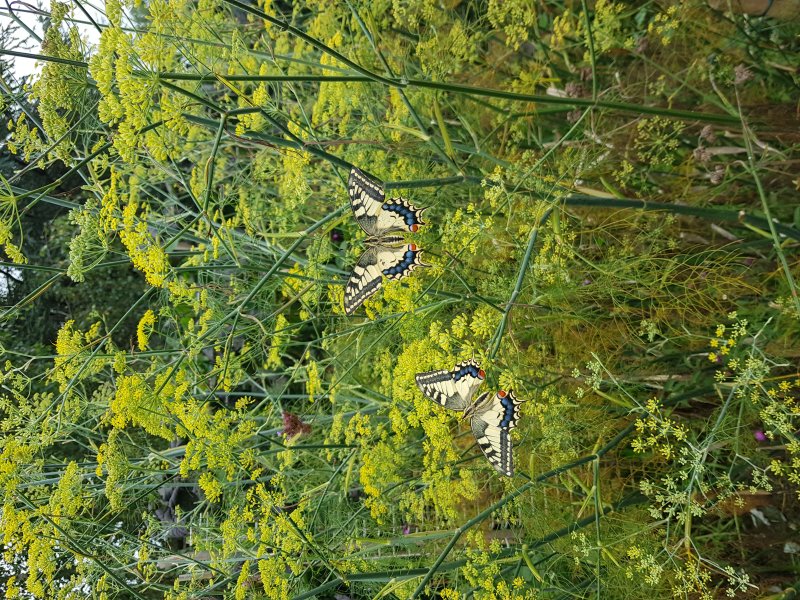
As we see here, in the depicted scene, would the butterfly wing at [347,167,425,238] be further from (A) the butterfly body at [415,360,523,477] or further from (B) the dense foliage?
(A) the butterfly body at [415,360,523,477]

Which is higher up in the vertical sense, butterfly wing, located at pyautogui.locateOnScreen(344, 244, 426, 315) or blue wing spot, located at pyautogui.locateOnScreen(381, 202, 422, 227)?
blue wing spot, located at pyautogui.locateOnScreen(381, 202, 422, 227)

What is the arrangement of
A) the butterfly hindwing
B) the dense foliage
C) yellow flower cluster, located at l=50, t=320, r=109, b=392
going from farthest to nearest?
yellow flower cluster, located at l=50, t=320, r=109, b=392 < the dense foliage < the butterfly hindwing

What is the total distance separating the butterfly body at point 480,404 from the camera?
246 centimetres

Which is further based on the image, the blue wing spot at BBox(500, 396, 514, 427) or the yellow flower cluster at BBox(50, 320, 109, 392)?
the yellow flower cluster at BBox(50, 320, 109, 392)

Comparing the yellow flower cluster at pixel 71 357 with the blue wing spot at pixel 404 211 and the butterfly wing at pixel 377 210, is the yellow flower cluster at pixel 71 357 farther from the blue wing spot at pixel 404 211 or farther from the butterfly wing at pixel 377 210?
the blue wing spot at pixel 404 211

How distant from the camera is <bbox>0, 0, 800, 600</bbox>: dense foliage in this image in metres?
2.56

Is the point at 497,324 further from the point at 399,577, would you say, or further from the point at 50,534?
the point at 50,534

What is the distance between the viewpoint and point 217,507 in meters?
4.64

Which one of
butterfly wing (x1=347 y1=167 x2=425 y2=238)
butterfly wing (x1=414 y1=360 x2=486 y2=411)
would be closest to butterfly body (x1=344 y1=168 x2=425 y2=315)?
butterfly wing (x1=347 y1=167 x2=425 y2=238)

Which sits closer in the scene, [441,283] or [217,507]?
[441,283]

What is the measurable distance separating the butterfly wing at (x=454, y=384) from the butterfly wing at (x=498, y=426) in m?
0.10

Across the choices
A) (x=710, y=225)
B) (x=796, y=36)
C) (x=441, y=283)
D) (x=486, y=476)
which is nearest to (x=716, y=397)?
(x=710, y=225)

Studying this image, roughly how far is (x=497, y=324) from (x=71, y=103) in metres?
1.94

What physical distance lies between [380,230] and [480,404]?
2.71ft
